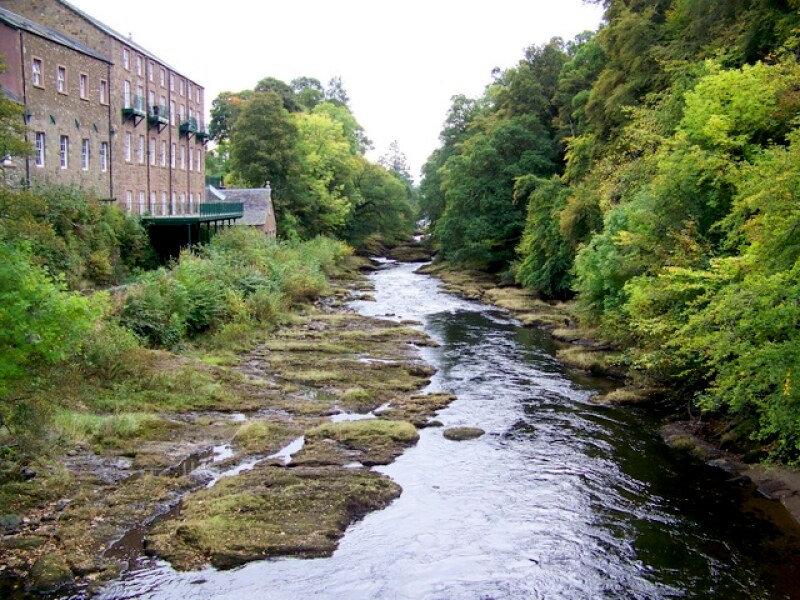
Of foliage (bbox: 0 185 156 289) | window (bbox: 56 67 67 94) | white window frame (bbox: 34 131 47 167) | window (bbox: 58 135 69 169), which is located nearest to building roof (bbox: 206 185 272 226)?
foliage (bbox: 0 185 156 289)

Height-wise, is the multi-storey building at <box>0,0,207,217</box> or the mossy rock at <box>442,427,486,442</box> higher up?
the multi-storey building at <box>0,0,207,217</box>

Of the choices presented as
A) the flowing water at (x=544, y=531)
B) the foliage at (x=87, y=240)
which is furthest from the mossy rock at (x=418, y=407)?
the foliage at (x=87, y=240)

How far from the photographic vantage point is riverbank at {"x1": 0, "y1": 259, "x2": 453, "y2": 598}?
14688 millimetres

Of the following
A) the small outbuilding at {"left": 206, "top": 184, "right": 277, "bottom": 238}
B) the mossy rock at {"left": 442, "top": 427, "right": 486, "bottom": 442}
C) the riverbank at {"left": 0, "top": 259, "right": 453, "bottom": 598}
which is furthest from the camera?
the small outbuilding at {"left": 206, "top": 184, "right": 277, "bottom": 238}

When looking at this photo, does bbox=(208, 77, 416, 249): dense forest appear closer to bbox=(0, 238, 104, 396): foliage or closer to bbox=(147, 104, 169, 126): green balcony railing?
bbox=(147, 104, 169, 126): green balcony railing

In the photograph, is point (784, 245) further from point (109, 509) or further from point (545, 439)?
point (109, 509)

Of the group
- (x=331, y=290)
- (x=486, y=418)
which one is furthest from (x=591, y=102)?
(x=486, y=418)

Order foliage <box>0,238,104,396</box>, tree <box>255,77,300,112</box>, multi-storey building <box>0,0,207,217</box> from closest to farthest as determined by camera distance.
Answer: foliage <box>0,238,104,396</box> < multi-storey building <box>0,0,207,217</box> < tree <box>255,77,300,112</box>

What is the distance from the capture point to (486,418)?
24344 millimetres

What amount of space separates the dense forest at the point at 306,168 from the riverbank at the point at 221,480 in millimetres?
40235

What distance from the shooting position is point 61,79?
38.8 meters

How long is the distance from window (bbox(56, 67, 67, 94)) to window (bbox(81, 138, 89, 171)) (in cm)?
330

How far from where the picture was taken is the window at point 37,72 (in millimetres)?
36281

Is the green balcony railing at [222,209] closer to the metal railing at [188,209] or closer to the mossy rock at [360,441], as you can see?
the metal railing at [188,209]
